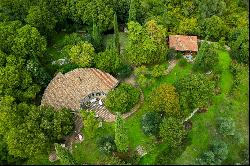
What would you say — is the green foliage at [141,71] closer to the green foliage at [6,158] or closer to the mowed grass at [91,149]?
the mowed grass at [91,149]

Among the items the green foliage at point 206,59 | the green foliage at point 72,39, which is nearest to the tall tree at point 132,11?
the green foliage at point 72,39

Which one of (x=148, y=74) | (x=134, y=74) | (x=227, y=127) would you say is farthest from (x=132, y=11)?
(x=227, y=127)

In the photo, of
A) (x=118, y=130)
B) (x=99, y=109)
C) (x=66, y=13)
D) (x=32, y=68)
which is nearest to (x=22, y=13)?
(x=66, y=13)

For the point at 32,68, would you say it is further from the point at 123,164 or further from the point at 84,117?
the point at 123,164

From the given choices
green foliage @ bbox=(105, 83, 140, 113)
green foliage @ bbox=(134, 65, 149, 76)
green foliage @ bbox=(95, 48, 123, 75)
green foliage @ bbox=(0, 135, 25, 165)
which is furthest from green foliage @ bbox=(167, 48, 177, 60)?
green foliage @ bbox=(0, 135, 25, 165)

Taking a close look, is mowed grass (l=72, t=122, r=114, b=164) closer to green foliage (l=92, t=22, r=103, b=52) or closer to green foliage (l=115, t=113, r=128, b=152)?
green foliage (l=115, t=113, r=128, b=152)

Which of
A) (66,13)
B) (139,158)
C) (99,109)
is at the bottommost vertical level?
(139,158)
